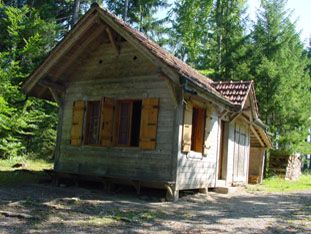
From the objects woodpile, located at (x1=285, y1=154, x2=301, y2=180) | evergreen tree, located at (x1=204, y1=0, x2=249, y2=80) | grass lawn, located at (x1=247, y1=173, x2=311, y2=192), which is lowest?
grass lawn, located at (x1=247, y1=173, x2=311, y2=192)

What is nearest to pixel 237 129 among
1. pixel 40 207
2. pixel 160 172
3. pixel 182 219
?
pixel 160 172

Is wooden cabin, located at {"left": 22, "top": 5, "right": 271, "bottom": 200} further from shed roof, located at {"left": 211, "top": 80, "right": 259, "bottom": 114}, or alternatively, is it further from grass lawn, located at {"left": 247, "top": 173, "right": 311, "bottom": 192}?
grass lawn, located at {"left": 247, "top": 173, "right": 311, "bottom": 192}

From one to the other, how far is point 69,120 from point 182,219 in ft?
22.7

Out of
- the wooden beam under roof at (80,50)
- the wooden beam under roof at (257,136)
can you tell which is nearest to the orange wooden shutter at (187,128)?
the wooden beam under roof at (80,50)

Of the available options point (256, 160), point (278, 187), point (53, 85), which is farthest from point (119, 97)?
point (256, 160)

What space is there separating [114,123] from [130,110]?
0.65 metres

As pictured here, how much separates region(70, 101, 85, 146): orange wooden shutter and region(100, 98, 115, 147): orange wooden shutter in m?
1.14

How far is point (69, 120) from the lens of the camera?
14.2m

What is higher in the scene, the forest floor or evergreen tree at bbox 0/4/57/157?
evergreen tree at bbox 0/4/57/157

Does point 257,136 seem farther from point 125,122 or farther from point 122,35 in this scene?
point 122,35

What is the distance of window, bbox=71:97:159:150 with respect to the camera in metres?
12.0

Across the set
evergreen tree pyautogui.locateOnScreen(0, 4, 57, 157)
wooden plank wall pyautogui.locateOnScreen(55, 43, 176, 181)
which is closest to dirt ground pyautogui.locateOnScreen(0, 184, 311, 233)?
wooden plank wall pyautogui.locateOnScreen(55, 43, 176, 181)

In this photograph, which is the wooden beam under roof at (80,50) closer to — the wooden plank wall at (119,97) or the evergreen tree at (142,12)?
the wooden plank wall at (119,97)

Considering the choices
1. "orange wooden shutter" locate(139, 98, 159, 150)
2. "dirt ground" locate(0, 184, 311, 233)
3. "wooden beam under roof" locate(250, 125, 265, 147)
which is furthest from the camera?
"wooden beam under roof" locate(250, 125, 265, 147)
